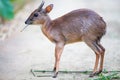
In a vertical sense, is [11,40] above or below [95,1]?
above

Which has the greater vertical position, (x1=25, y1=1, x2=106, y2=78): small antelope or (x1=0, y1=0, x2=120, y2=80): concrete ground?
(x1=25, y1=1, x2=106, y2=78): small antelope

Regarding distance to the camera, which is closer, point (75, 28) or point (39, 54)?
point (75, 28)

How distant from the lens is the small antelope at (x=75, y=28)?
858cm

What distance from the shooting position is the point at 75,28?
8688mm

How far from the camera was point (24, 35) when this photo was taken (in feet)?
41.7

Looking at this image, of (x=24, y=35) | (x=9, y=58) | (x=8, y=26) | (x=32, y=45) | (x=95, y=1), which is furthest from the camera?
(x=95, y=1)

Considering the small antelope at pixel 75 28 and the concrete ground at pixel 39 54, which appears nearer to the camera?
the small antelope at pixel 75 28

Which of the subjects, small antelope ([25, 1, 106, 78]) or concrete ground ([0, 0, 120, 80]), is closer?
small antelope ([25, 1, 106, 78])

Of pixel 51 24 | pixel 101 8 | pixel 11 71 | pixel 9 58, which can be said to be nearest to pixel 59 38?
pixel 51 24

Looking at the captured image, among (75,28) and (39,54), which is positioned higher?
(75,28)

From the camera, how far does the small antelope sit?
8578 mm

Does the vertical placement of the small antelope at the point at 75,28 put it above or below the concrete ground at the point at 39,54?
above

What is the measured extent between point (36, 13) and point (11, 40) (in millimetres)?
3421

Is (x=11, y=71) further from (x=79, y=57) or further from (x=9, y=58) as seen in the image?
(x=79, y=57)
